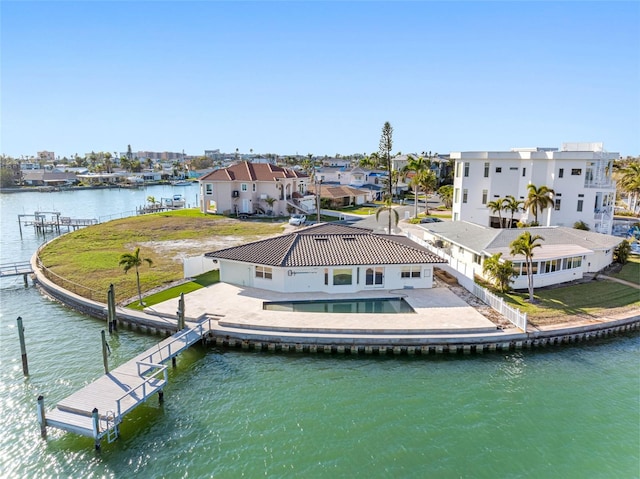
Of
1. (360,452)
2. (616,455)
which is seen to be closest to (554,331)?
(616,455)

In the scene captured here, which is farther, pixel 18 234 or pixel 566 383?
pixel 18 234

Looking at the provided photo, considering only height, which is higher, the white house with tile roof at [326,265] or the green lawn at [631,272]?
the white house with tile roof at [326,265]

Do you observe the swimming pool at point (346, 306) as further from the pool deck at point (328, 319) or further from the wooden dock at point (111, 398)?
the wooden dock at point (111, 398)

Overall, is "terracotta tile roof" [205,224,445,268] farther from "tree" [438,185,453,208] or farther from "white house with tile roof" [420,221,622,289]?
"tree" [438,185,453,208]

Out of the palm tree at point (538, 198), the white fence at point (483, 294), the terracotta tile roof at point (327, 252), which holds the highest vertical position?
the palm tree at point (538, 198)

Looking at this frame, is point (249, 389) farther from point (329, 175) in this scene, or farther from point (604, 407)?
point (329, 175)

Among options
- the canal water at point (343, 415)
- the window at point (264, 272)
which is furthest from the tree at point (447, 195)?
the window at point (264, 272)
